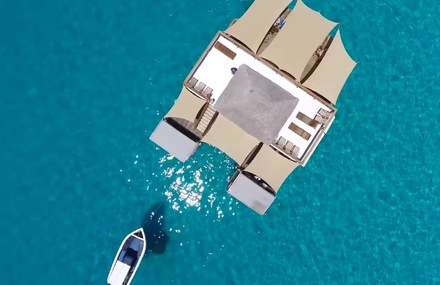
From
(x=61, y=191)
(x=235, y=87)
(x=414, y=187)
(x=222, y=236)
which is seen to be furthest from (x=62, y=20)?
(x=414, y=187)

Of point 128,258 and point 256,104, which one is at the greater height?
point 256,104

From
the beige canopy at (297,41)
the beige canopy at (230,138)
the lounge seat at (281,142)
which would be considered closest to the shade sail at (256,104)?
the lounge seat at (281,142)

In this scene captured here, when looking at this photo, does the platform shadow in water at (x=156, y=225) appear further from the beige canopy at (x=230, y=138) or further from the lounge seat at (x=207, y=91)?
the lounge seat at (x=207, y=91)

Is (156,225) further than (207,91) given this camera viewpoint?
Yes

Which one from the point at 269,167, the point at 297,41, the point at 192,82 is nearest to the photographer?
the point at 297,41

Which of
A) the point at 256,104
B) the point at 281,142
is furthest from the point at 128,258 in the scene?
the point at 256,104

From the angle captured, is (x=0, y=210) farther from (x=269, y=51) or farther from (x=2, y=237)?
(x=269, y=51)

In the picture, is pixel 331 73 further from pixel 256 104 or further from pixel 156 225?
pixel 156 225

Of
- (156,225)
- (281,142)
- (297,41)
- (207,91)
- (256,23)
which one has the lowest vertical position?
(156,225)
